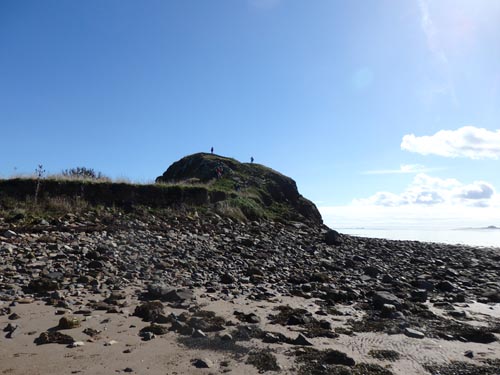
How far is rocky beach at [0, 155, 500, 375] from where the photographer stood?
5.94 metres

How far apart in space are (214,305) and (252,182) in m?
26.8

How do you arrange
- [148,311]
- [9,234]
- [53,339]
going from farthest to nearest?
1. [9,234]
2. [148,311]
3. [53,339]

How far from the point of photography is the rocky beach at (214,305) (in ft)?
19.5

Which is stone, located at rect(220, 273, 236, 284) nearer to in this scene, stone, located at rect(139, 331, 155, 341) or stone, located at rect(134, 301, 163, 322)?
stone, located at rect(134, 301, 163, 322)

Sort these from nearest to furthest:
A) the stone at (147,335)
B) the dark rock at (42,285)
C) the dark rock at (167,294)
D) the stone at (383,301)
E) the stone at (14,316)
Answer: the stone at (147,335)
the stone at (14,316)
the dark rock at (42,285)
the dark rock at (167,294)
the stone at (383,301)

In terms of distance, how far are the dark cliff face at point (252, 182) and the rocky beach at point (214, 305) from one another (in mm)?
12303

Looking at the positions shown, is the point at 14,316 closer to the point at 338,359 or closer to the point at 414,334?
the point at 338,359

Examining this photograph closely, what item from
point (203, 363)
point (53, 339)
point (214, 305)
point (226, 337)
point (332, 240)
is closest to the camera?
point (203, 363)

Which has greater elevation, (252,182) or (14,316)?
(252,182)

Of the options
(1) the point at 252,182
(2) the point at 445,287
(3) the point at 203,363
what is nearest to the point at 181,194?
(1) the point at 252,182

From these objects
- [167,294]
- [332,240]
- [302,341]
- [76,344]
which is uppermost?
[332,240]

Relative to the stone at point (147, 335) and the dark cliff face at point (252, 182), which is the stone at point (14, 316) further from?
the dark cliff face at point (252, 182)

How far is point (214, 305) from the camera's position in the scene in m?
8.87

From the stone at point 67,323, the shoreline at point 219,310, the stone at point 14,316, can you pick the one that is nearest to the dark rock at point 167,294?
the shoreline at point 219,310
